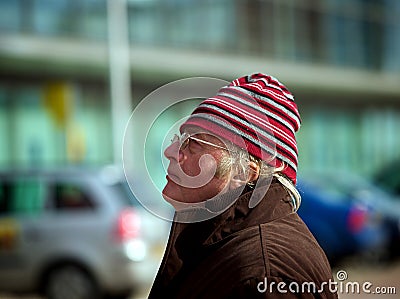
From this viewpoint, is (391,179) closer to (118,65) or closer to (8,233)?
(8,233)

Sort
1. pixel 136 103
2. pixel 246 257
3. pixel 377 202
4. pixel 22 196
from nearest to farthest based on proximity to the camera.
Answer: pixel 246 257 → pixel 22 196 → pixel 377 202 → pixel 136 103

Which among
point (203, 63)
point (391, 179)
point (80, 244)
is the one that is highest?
point (203, 63)

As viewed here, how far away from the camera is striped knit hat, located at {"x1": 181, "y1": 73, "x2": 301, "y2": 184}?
2.03 meters

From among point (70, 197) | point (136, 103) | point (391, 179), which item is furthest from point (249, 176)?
point (136, 103)

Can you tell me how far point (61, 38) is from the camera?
800 inches

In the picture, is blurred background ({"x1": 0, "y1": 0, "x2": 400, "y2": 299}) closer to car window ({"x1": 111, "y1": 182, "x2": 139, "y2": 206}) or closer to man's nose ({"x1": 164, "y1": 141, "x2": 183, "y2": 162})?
car window ({"x1": 111, "y1": 182, "x2": 139, "y2": 206})

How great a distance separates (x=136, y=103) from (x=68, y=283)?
14.5 metres

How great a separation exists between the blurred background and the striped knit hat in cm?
36

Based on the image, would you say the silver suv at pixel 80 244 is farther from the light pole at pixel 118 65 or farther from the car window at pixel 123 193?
the light pole at pixel 118 65

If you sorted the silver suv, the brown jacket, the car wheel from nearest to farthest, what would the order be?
the brown jacket, the silver suv, the car wheel

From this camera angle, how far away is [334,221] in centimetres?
1165

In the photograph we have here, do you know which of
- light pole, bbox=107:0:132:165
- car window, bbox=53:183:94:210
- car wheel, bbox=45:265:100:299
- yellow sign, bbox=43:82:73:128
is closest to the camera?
car wheel, bbox=45:265:100:299

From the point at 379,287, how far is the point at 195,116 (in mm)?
1365

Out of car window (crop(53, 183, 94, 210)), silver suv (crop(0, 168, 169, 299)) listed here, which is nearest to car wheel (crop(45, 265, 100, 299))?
silver suv (crop(0, 168, 169, 299))
